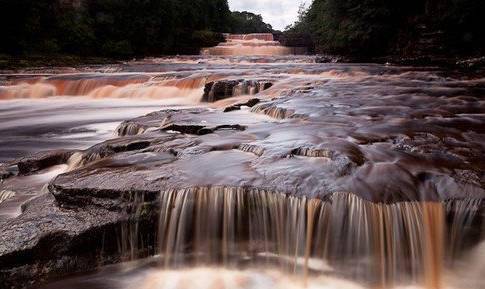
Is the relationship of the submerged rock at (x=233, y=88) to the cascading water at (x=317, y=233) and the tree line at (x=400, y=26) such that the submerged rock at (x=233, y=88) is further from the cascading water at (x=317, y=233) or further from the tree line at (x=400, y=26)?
the tree line at (x=400, y=26)

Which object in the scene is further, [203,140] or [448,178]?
[203,140]

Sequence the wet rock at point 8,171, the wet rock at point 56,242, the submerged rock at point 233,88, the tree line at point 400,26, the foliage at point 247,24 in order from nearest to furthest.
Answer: the wet rock at point 56,242 < the wet rock at point 8,171 < the submerged rock at point 233,88 < the tree line at point 400,26 < the foliage at point 247,24

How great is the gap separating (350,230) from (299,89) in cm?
741

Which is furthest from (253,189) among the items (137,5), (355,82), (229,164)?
(137,5)

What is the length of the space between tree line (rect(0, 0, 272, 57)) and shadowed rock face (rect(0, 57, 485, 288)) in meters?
23.7

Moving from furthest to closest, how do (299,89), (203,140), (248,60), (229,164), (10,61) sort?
(248,60)
(10,61)
(299,89)
(203,140)
(229,164)

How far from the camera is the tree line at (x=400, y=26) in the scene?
20.7 meters

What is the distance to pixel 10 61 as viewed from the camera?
71.4 feet

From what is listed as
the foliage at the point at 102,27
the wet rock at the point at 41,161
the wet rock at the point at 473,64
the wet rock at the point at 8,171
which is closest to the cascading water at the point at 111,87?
the wet rock at the point at 41,161

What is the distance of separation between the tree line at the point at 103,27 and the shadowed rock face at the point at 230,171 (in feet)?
77.8

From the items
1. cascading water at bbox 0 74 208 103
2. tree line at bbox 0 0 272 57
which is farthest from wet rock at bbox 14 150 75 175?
tree line at bbox 0 0 272 57

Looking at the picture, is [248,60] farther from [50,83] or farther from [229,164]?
[229,164]

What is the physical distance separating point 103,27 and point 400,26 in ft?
73.7

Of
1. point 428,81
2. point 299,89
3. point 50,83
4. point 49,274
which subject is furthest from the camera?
point 50,83
